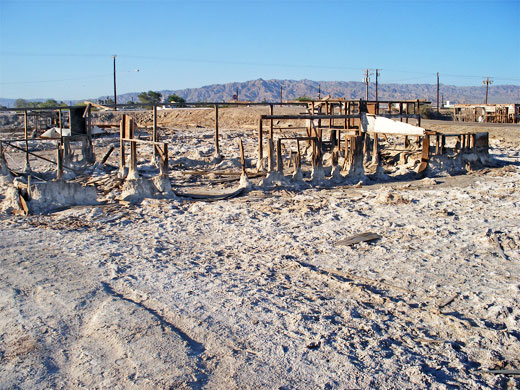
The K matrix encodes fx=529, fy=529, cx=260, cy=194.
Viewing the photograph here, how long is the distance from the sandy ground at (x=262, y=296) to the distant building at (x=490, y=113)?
1362 inches

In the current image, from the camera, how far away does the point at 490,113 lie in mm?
44594

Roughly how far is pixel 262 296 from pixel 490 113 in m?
43.7

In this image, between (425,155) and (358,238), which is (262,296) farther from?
(425,155)

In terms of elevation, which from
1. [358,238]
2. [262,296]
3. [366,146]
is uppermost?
[366,146]

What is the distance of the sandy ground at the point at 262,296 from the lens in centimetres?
463

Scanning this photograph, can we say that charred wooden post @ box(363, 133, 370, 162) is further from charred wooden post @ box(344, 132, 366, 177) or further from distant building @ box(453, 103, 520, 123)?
distant building @ box(453, 103, 520, 123)

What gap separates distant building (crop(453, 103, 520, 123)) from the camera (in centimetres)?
4184

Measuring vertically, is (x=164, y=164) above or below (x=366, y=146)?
below

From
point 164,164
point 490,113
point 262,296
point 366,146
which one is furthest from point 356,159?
point 490,113

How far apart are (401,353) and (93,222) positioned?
6.83m

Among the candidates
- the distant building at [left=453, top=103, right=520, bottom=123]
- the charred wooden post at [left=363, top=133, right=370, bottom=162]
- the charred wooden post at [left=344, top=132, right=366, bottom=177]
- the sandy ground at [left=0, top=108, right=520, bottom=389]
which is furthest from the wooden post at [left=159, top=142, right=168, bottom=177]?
the distant building at [left=453, top=103, right=520, bottom=123]

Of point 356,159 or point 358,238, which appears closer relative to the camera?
point 358,238

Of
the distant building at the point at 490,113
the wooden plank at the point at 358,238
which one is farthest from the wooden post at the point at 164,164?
the distant building at the point at 490,113

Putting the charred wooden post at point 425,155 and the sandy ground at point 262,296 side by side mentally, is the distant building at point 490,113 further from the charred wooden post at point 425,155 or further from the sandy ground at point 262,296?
the sandy ground at point 262,296
